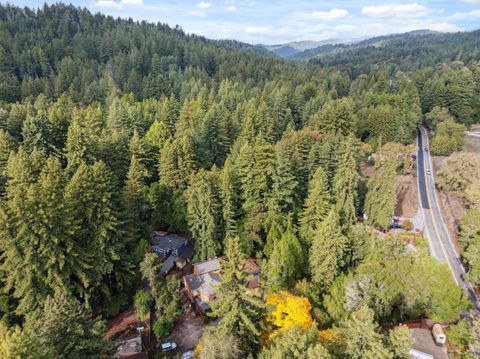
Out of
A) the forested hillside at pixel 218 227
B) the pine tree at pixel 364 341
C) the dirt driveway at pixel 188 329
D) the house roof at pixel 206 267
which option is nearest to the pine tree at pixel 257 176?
the forested hillside at pixel 218 227

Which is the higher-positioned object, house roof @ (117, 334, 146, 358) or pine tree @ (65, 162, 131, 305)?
pine tree @ (65, 162, 131, 305)

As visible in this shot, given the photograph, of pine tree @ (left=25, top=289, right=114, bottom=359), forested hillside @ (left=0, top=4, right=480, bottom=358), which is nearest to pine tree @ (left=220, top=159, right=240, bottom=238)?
forested hillside @ (left=0, top=4, right=480, bottom=358)

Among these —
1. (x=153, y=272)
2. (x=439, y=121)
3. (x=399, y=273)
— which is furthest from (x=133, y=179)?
(x=439, y=121)

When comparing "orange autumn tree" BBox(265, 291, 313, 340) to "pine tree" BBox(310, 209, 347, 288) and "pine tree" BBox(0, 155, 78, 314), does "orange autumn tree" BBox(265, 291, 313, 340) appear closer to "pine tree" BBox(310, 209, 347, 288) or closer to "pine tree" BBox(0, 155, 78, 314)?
"pine tree" BBox(310, 209, 347, 288)

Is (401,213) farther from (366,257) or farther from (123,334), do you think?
(123,334)

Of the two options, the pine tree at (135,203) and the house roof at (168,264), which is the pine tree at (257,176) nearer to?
the house roof at (168,264)
